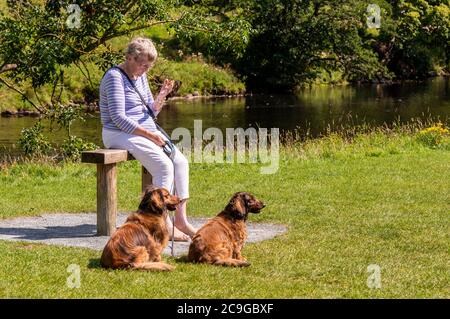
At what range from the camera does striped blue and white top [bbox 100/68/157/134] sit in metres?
10.2

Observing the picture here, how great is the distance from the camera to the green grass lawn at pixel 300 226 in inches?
316

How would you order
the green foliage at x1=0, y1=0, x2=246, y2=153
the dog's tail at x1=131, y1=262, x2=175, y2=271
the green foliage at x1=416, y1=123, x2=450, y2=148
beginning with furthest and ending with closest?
the green foliage at x1=416, y1=123, x2=450, y2=148 < the green foliage at x1=0, y1=0, x2=246, y2=153 < the dog's tail at x1=131, y1=262, x2=175, y2=271

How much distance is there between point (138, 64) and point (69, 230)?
8.94 ft

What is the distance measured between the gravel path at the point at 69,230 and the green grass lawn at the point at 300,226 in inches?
15.0

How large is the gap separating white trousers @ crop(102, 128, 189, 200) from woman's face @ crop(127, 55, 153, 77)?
0.82 m

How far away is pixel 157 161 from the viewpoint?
10266mm

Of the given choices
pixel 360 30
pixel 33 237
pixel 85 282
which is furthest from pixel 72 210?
pixel 360 30

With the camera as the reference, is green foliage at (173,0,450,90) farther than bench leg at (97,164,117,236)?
Yes

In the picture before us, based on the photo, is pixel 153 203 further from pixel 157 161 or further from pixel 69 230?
pixel 69 230

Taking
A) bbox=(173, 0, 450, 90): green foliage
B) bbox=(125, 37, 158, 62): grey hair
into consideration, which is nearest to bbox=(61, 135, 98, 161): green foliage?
bbox=(125, 37, 158, 62): grey hair

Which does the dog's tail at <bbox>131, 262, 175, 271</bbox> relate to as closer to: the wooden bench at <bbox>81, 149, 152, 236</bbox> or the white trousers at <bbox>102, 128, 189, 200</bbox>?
the white trousers at <bbox>102, 128, 189, 200</bbox>
